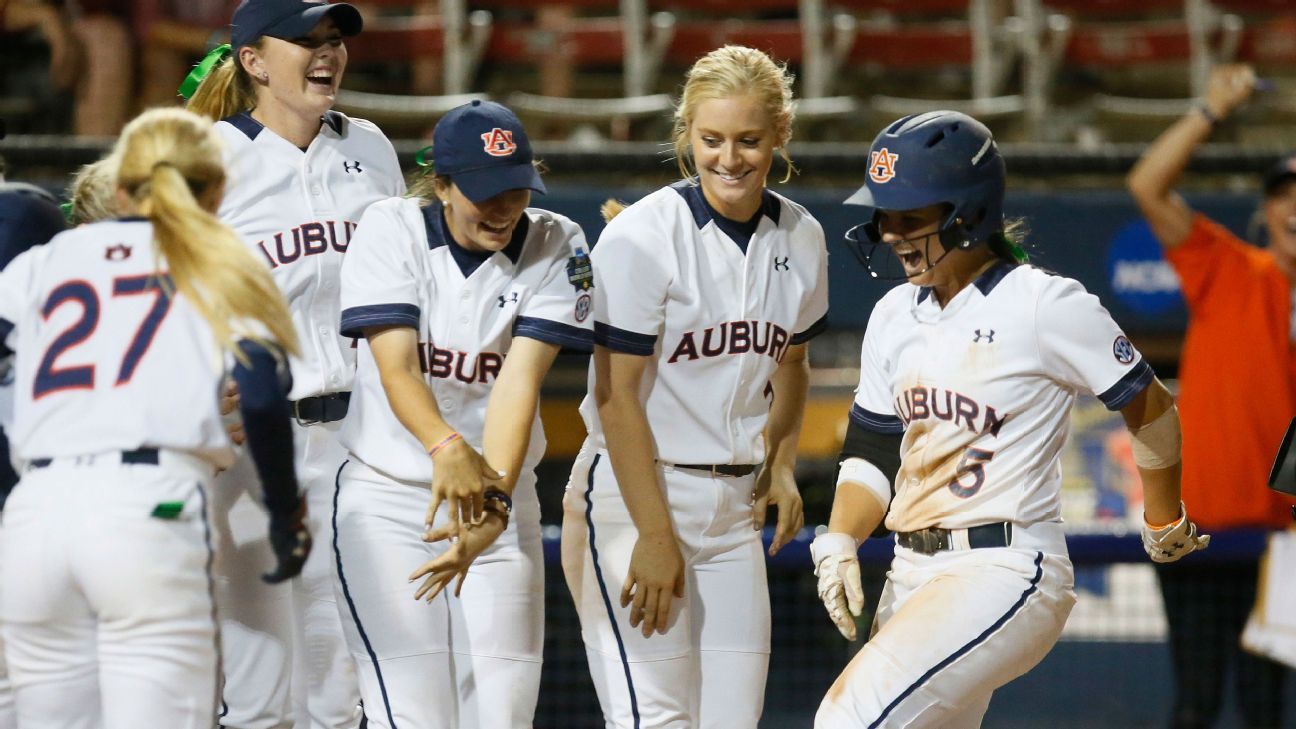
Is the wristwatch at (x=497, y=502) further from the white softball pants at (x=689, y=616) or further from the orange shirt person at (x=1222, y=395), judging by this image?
the orange shirt person at (x=1222, y=395)

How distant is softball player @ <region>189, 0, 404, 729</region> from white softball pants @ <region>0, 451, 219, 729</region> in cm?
74

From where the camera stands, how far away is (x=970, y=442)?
2.88 meters

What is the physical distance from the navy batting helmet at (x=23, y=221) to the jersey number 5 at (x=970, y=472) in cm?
188

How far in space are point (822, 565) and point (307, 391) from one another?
1.18 m

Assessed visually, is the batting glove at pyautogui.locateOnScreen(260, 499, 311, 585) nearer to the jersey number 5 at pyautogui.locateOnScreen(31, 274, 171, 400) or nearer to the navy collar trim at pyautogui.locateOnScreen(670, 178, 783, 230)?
the jersey number 5 at pyautogui.locateOnScreen(31, 274, 171, 400)

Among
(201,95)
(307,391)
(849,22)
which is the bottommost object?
(307,391)

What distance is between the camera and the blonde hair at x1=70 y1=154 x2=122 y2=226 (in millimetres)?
2809

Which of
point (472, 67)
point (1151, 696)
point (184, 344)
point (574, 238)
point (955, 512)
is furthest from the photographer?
point (472, 67)

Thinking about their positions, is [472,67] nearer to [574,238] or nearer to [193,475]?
[574,238]

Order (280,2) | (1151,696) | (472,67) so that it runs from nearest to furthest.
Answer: (280,2)
(1151,696)
(472,67)

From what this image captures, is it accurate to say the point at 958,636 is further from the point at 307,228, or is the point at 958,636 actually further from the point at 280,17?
the point at 280,17

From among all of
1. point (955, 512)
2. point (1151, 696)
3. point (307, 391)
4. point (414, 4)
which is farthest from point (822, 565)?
point (414, 4)

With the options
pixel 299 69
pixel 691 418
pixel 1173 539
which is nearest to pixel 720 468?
pixel 691 418

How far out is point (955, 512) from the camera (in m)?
2.89
